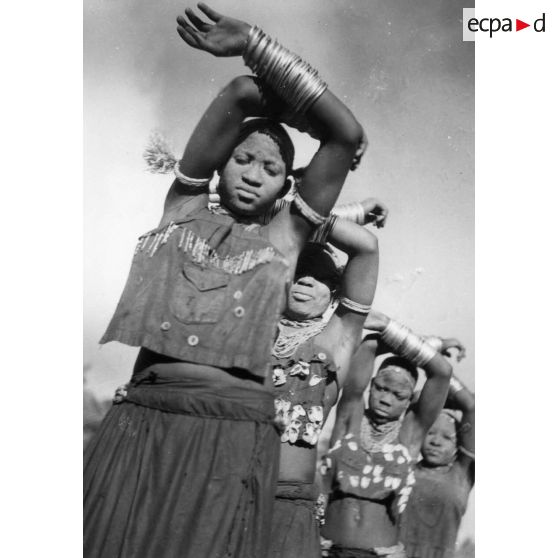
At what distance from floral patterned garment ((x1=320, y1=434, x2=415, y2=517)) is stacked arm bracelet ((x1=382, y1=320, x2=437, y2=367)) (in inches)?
10.0

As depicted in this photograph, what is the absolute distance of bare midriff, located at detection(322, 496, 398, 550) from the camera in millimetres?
2676

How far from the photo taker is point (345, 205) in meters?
2.73

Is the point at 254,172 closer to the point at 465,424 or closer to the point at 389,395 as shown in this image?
the point at 389,395

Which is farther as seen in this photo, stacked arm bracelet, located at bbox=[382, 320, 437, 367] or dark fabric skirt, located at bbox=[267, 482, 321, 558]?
stacked arm bracelet, located at bbox=[382, 320, 437, 367]

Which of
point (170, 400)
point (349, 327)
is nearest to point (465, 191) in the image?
point (349, 327)

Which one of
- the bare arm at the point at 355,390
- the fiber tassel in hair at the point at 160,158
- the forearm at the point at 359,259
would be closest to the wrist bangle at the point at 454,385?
the bare arm at the point at 355,390

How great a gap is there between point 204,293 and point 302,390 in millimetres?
370

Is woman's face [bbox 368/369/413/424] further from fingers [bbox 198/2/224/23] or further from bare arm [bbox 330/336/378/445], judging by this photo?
fingers [bbox 198/2/224/23]

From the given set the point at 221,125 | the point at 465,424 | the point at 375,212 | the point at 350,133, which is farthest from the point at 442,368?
the point at 221,125

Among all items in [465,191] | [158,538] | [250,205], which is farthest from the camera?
[465,191]

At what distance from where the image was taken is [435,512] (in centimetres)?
277

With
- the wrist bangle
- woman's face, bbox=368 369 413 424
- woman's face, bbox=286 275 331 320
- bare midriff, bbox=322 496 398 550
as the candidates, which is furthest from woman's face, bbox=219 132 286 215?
bare midriff, bbox=322 496 398 550
